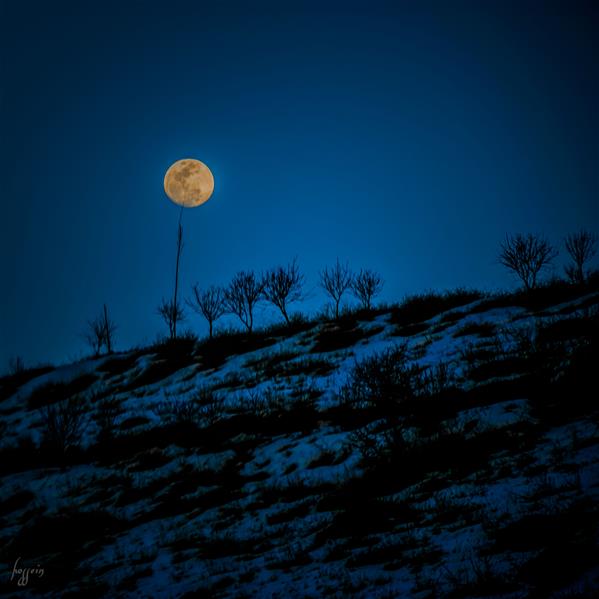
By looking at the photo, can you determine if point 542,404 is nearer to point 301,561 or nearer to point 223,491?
point 301,561

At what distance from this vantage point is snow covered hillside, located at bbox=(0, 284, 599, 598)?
319 centimetres

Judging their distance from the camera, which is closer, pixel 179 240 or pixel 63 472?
pixel 63 472

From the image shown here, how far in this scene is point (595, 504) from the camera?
3.19 m

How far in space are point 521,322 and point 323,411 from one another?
7.07 meters

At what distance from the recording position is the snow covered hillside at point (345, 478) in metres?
3.19

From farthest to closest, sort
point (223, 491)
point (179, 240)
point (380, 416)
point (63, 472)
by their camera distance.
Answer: point (179, 240) < point (63, 472) < point (380, 416) < point (223, 491)

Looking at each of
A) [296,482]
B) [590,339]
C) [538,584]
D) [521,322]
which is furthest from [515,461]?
[521,322]

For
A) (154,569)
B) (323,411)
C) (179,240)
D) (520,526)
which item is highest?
(179,240)

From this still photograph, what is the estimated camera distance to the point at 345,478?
6094 mm
